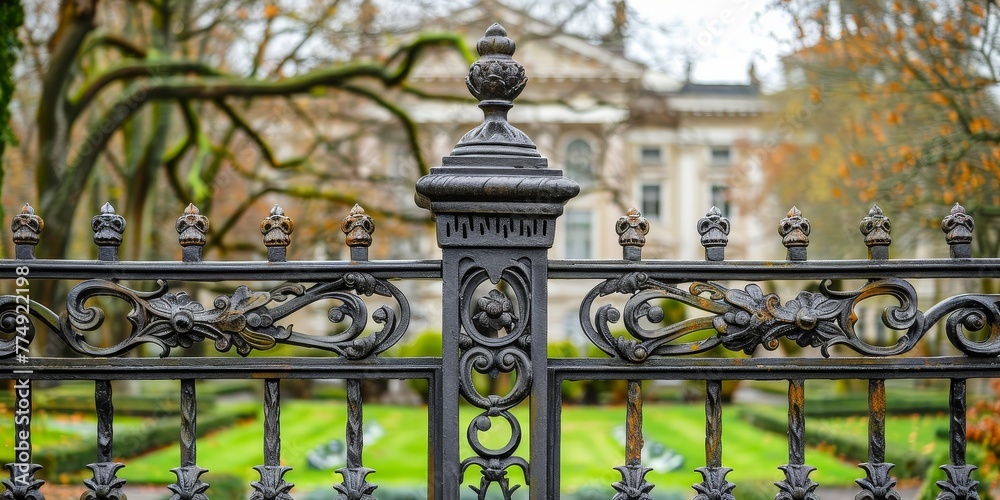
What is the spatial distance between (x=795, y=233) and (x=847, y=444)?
14.2m

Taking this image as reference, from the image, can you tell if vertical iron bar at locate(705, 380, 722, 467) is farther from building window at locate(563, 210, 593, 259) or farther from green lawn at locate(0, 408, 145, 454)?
building window at locate(563, 210, 593, 259)

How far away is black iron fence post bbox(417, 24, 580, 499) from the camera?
9.96 ft

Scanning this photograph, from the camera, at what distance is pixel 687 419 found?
21141 mm

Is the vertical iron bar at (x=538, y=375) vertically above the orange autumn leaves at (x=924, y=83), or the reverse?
the orange autumn leaves at (x=924, y=83)

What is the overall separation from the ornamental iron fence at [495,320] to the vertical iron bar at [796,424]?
0.01m

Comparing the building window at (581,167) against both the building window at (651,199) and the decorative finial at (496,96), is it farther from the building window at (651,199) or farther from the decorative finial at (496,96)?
the building window at (651,199)

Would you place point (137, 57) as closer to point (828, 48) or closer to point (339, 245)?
point (339, 245)

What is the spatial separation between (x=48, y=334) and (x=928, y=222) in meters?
11.0

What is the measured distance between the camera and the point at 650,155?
43.1 m

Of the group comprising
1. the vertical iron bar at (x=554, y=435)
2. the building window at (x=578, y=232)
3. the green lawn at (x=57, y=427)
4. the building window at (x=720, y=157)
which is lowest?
the green lawn at (x=57, y=427)

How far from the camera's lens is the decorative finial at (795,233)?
3086 mm

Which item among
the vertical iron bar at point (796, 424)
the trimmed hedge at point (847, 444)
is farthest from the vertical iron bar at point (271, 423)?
the trimmed hedge at point (847, 444)

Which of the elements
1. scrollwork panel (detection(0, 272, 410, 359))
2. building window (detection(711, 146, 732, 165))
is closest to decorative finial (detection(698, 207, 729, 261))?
scrollwork panel (detection(0, 272, 410, 359))

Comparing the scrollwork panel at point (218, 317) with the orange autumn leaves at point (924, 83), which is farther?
the orange autumn leaves at point (924, 83)
